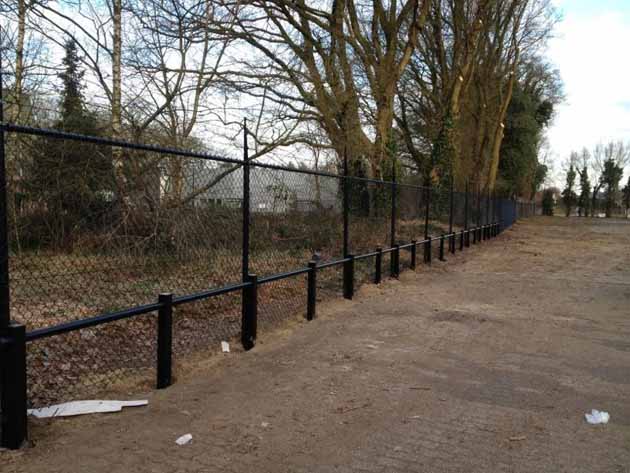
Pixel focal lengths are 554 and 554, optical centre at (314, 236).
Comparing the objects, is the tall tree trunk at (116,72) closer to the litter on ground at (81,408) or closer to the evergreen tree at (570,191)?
the litter on ground at (81,408)

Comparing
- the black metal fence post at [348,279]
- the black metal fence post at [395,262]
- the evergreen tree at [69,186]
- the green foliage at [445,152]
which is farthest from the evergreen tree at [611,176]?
the evergreen tree at [69,186]

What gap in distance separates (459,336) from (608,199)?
83.5m

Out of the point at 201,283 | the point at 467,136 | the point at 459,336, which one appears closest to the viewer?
the point at 459,336

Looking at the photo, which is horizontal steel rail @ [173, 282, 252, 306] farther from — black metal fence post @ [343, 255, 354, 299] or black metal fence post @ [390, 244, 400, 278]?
black metal fence post @ [390, 244, 400, 278]

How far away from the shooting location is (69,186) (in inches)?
269

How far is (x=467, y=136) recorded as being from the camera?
106 ft

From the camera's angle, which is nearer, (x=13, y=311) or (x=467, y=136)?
(x=13, y=311)

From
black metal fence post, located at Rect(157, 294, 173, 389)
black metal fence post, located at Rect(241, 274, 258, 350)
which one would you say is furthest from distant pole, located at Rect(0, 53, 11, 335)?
black metal fence post, located at Rect(241, 274, 258, 350)

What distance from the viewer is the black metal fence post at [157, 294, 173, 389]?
4.43m

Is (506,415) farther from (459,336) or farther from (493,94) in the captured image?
(493,94)

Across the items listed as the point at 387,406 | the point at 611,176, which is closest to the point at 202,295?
the point at 387,406

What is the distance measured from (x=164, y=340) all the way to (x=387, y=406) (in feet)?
6.07

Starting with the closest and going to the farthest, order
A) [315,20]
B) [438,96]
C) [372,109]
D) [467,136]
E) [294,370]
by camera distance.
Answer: [294,370] → [315,20] → [372,109] → [438,96] → [467,136]

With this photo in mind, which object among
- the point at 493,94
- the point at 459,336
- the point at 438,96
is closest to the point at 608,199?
the point at 493,94
